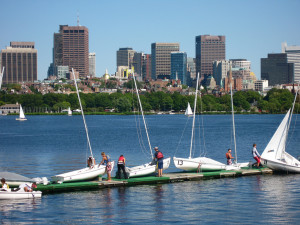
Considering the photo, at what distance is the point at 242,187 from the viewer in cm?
3912

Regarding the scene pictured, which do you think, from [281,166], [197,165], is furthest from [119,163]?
[281,166]

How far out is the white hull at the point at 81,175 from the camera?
37.8 metres

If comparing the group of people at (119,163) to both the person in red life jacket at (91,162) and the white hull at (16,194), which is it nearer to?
the person in red life jacket at (91,162)

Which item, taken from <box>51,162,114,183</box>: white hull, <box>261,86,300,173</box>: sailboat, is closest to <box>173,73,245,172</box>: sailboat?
<box>261,86,300,173</box>: sailboat

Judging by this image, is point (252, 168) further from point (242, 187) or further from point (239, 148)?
point (239, 148)

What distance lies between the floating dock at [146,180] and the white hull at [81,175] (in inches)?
28.7

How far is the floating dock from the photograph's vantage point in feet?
121

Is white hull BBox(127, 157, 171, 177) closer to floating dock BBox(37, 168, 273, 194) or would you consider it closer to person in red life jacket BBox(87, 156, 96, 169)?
floating dock BBox(37, 168, 273, 194)

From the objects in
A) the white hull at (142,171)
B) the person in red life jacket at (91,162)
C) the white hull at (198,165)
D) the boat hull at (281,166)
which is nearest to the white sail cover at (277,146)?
the boat hull at (281,166)

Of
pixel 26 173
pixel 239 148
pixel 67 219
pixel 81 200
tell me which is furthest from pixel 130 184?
pixel 239 148

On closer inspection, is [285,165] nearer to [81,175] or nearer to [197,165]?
[197,165]

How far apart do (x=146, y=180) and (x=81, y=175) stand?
13.3ft

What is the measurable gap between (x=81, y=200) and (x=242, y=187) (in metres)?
10.4

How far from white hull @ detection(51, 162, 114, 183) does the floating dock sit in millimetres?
729
